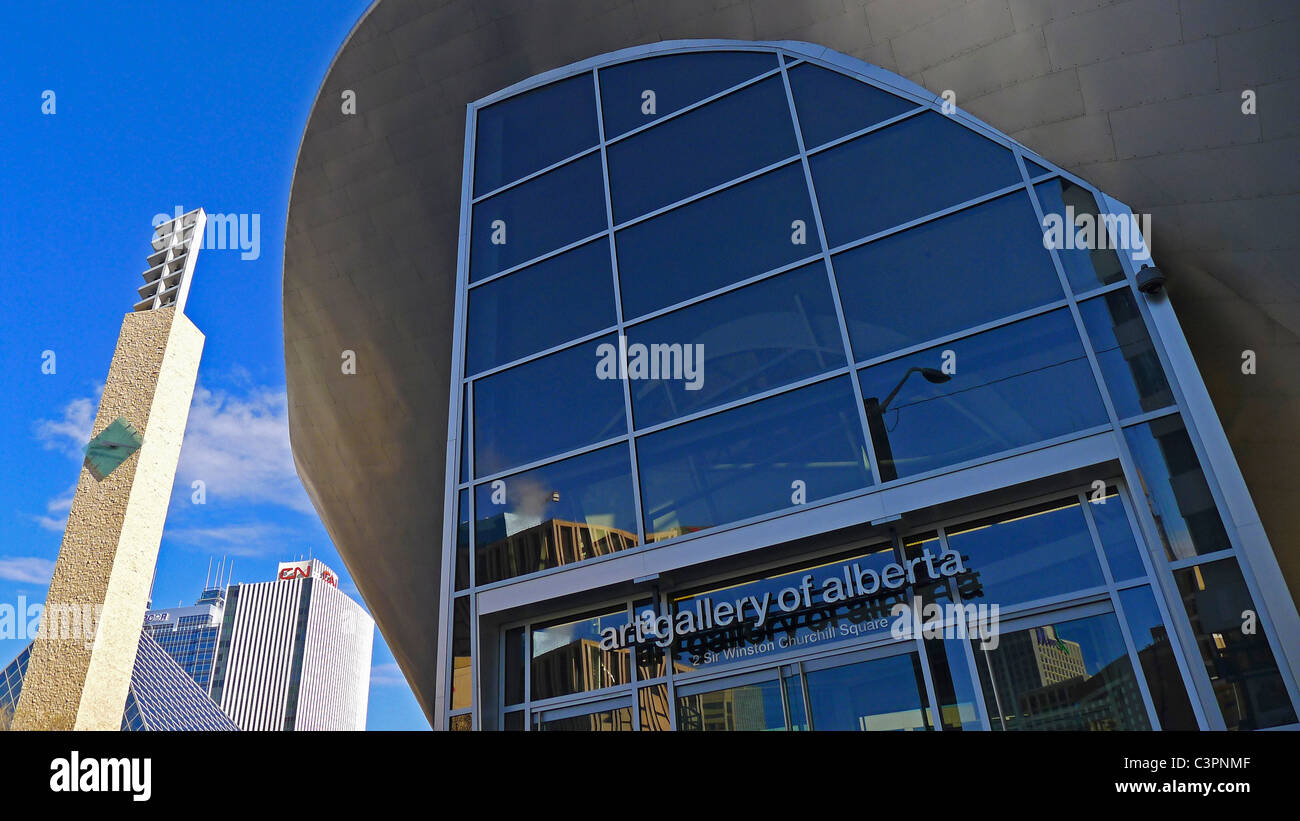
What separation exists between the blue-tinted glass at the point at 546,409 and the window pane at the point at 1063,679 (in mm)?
5668

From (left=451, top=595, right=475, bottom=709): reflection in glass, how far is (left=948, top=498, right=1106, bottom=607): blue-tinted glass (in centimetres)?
644

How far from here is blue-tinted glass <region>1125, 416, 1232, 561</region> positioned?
8.52 m

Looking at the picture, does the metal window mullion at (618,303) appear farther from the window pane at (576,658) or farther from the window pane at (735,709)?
the window pane at (735,709)

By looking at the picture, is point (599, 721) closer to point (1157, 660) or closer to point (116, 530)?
point (1157, 660)

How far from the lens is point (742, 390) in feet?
38.0

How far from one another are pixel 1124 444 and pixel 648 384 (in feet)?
19.6

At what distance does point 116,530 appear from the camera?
19281 mm

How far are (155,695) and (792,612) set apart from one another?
231 ft

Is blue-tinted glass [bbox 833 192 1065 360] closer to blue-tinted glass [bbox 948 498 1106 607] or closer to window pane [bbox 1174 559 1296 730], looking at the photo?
blue-tinted glass [bbox 948 498 1106 607]

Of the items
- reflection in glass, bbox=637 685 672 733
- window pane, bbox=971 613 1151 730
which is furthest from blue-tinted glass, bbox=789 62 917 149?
reflection in glass, bbox=637 685 672 733

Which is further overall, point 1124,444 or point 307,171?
point 307,171

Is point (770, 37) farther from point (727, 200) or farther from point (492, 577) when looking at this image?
point (492, 577)

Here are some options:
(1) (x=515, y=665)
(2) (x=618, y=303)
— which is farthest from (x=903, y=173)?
(1) (x=515, y=665)
